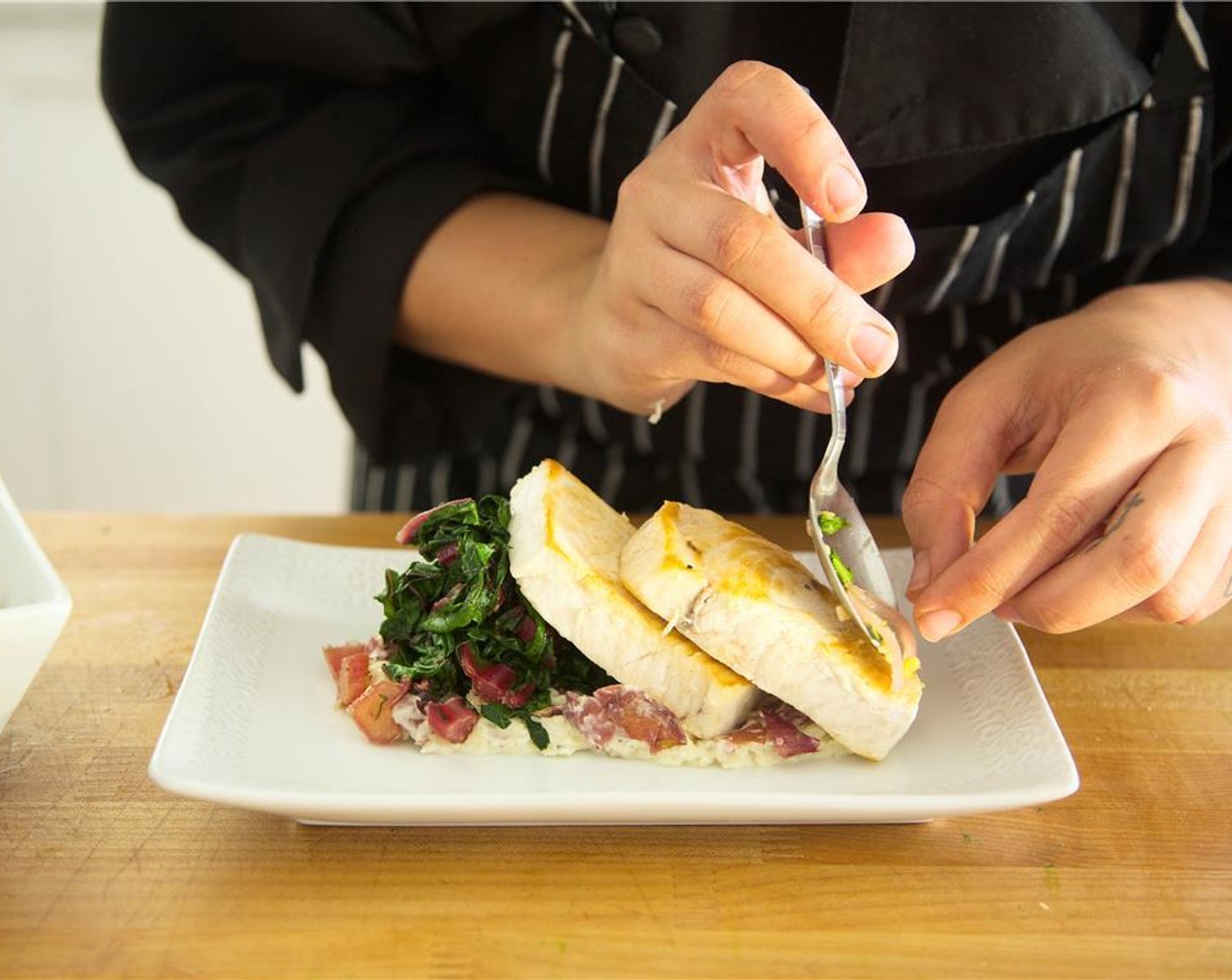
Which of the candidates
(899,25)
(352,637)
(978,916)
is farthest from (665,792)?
(899,25)

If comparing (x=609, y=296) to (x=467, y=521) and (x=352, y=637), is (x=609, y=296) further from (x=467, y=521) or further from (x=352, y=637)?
(x=352, y=637)

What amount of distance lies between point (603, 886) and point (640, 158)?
49.2 inches

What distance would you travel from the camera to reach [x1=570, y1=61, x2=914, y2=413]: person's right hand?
1.45 metres

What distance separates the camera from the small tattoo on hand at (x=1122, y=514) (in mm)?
1531

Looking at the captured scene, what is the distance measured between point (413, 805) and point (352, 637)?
1.72 ft

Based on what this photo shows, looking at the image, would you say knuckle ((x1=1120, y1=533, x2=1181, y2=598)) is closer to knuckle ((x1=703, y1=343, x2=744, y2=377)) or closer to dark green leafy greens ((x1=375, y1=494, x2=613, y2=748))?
knuckle ((x1=703, y1=343, x2=744, y2=377))

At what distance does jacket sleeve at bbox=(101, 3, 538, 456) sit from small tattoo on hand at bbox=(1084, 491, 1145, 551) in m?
1.25

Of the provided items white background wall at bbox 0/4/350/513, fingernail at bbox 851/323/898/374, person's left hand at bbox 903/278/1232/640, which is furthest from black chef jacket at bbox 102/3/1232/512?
white background wall at bbox 0/4/350/513

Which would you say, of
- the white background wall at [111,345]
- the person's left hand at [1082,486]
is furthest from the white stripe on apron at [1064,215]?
the white background wall at [111,345]

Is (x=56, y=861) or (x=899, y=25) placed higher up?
(x=899, y=25)

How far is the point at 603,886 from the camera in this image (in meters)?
1.42

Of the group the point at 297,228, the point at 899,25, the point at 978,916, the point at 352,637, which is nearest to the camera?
the point at 978,916

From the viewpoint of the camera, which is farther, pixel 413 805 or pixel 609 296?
pixel 609 296

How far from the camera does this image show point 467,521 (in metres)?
1.75
